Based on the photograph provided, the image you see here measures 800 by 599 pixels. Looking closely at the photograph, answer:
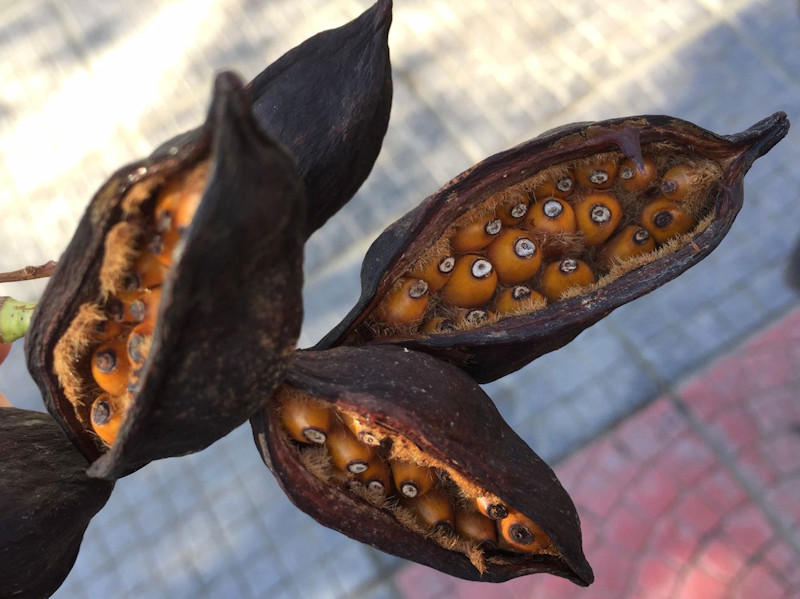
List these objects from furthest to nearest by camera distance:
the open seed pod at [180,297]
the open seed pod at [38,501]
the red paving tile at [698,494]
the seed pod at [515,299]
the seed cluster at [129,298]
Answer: the red paving tile at [698,494]
the seed pod at [515,299]
the open seed pod at [38,501]
the seed cluster at [129,298]
the open seed pod at [180,297]

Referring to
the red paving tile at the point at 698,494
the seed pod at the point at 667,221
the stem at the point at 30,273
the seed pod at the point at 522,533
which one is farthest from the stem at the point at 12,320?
the red paving tile at the point at 698,494

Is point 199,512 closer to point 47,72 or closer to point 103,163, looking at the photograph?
point 103,163

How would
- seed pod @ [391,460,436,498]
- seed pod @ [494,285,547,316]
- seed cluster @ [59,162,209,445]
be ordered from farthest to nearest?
seed pod @ [494,285,547,316] → seed pod @ [391,460,436,498] → seed cluster @ [59,162,209,445]

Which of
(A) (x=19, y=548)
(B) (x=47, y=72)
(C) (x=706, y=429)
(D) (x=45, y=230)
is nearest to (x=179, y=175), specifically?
(A) (x=19, y=548)

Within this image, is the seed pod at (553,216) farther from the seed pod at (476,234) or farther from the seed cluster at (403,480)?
the seed cluster at (403,480)

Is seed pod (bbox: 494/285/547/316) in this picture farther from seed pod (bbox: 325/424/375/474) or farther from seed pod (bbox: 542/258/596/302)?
seed pod (bbox: 325/424/375/474)

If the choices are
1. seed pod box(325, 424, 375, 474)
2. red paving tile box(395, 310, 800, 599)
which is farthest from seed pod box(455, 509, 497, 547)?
red paving tile box(395, 310, 800, 599)

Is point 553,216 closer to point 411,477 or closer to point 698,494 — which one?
point 411,477

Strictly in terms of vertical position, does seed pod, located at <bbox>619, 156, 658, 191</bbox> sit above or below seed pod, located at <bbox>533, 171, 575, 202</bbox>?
below

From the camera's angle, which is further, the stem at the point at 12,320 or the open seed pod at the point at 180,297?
the stem at the point at 12,320
